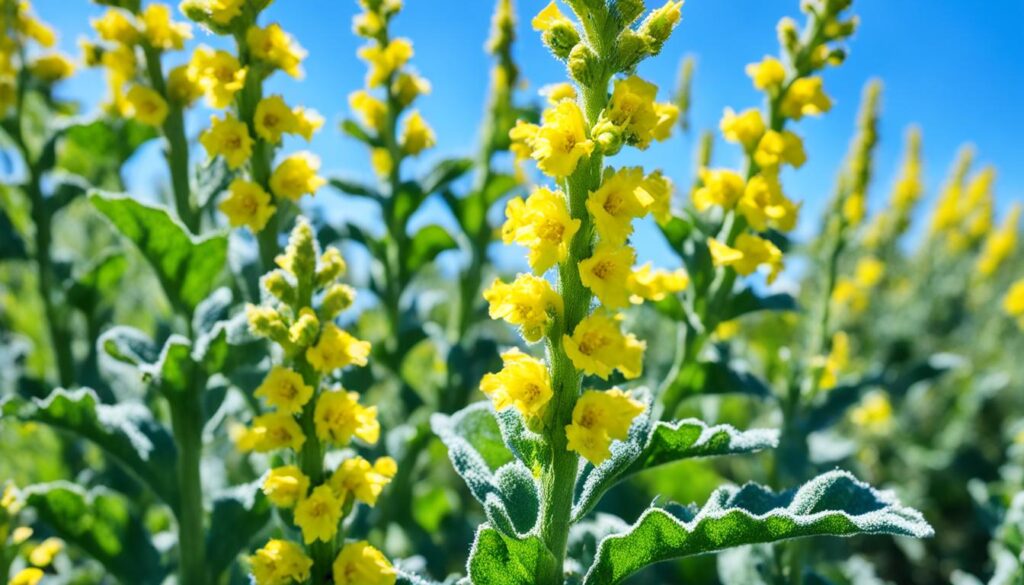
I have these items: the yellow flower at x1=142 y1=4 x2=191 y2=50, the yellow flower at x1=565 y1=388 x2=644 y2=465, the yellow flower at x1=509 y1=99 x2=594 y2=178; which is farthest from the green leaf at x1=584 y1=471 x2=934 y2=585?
the yellow flower at x1=142 y1=4 x2=191 y2=50

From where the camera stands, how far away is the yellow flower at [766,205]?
6.77 ft

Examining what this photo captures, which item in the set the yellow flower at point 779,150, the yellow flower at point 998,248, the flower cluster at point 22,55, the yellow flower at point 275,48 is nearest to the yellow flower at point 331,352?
the yellow flower at point 275,48

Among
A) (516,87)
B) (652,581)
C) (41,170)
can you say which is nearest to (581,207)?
(652,581)

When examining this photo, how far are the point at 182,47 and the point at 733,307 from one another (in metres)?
1.64

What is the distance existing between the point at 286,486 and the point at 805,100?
1.58 meters

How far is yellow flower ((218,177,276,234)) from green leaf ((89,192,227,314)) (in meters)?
0.06

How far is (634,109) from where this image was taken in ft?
4.49

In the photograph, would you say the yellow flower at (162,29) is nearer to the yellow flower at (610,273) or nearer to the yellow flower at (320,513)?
the yellow flower at (320,513)

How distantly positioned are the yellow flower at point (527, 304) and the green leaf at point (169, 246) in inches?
33.9

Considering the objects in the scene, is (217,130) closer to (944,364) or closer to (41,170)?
(41,170)

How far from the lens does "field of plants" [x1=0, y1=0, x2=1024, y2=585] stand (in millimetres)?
1377

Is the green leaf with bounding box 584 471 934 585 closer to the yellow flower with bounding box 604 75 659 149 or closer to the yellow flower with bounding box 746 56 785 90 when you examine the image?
the yellow flower with bounding box 604 75 659 149

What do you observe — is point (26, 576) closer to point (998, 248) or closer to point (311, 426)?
point (311, 426)

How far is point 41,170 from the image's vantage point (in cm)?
301
